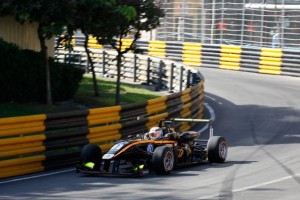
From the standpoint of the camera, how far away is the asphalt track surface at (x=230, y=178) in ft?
37.7

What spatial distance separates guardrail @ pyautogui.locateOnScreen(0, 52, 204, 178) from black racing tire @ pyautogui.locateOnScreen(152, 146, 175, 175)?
2.09 meters

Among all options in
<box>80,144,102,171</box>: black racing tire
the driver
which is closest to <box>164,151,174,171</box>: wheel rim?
the driver

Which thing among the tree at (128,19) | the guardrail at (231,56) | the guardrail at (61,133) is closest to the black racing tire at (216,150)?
the guardrail at (61,133)

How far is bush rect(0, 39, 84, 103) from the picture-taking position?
19344 millimetres

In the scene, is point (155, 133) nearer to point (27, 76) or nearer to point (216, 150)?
point (216, 150)

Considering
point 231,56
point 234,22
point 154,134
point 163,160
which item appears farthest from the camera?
point 234,22

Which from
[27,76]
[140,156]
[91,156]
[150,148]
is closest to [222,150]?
[150,148]

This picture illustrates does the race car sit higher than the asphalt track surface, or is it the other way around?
the race car

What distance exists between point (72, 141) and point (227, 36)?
27538 mm

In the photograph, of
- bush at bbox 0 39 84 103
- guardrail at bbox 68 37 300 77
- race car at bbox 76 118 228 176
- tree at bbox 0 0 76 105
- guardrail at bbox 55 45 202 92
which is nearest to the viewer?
race car at bbox 76 118 228 176

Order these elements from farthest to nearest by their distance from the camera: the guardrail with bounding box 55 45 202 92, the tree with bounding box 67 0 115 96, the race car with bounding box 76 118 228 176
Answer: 1. the guardrail with bounding box 55 45 202 92
2. the tree with bounding box 67 0 115 96
3. the race car with bounding box 76 118 228 176

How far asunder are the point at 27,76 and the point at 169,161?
7461mm

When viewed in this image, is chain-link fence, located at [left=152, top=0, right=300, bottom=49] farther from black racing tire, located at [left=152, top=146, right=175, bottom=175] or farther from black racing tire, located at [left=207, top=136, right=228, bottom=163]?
black racing tire, located at [left=152, top=146, right=175, bottom=175]

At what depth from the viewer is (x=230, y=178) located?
13.1 meters
